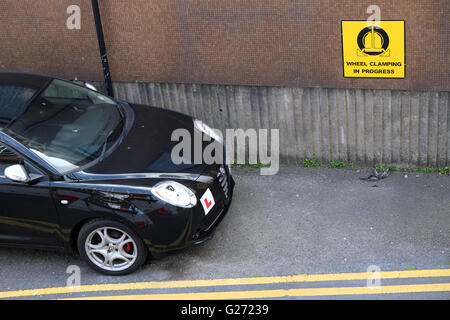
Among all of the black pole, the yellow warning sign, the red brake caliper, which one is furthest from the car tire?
the yellow warning sign

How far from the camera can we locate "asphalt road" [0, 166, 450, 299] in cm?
596

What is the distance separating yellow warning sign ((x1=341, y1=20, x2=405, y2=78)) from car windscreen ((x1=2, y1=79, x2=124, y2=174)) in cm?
271

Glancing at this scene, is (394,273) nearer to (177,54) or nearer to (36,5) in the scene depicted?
(177,54)

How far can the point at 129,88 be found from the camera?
8.38m

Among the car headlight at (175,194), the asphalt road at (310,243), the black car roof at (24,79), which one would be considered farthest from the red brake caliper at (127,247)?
the black car roof at (24,79)

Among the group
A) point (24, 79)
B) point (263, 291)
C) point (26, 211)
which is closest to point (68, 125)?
point (24, 79)

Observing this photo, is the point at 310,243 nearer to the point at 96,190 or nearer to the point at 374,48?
the point at 96,190

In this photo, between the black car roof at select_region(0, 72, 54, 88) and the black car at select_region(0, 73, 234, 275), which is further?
the black car roof at select_region(0, 72, 54, 88)

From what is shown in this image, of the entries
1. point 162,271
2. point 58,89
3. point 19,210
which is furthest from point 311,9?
point 19,210

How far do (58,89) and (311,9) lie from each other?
2969 millimetres

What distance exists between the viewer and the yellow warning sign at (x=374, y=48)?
712 cm

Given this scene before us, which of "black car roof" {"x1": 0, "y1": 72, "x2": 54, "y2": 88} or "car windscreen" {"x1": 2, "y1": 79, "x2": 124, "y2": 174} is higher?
"black car roof" {"x1": 0, "y1": 72, "x2": 54, "y2": 88}

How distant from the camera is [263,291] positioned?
18.9 ft

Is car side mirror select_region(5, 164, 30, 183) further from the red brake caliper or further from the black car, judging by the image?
the red brake caliper
